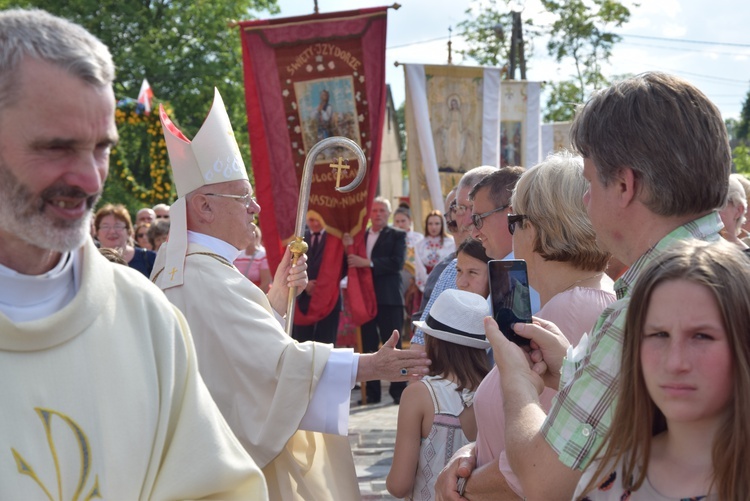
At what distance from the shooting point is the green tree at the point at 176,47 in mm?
27375

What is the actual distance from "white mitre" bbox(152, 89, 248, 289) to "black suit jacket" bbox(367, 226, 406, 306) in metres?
5.52

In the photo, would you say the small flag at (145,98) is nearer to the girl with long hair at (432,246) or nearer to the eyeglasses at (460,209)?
the girl with long hair at (432,246)

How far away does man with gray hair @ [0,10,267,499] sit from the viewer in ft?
6.13

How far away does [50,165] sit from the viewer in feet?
6.18

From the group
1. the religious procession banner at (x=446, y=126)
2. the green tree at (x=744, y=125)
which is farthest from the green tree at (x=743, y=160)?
the green tree at (x=744, y=125)

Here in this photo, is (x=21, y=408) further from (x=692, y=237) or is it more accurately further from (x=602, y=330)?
(x=692, y=237)

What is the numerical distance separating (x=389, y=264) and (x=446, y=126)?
2.87m

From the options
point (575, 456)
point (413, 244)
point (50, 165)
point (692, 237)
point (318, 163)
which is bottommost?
point (413, 244)

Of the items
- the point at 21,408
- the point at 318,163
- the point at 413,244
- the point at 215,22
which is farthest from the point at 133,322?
the point at 215,22

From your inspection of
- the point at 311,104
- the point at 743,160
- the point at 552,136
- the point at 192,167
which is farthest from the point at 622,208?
the point at 743,160

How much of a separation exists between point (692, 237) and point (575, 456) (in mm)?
567

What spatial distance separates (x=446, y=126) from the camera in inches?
474

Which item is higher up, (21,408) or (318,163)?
(21,408)

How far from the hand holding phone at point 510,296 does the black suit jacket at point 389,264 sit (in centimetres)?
721
